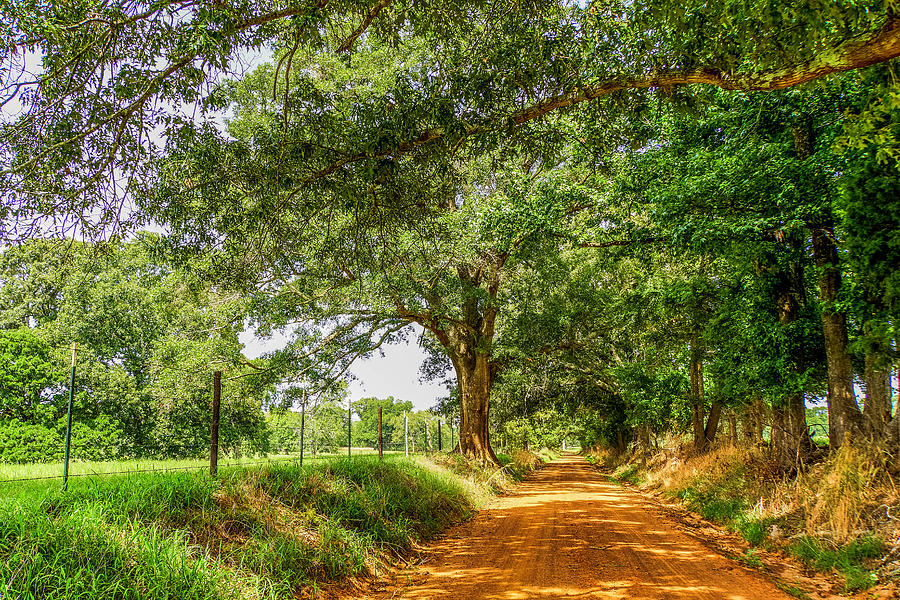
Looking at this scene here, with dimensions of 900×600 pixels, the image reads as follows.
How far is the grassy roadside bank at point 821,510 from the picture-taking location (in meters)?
5.59

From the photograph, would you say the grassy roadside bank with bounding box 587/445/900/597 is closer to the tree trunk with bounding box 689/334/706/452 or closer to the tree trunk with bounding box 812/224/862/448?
the tree trunk with bounding box 812/224/862/448

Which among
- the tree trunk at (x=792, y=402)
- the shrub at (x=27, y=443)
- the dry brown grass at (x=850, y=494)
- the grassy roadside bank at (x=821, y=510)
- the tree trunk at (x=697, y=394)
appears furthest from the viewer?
the shrub at (x=27, y=443)

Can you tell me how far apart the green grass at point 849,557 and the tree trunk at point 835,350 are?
105 inches

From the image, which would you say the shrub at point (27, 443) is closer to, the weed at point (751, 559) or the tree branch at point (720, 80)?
the tree branch at point (720, 80)

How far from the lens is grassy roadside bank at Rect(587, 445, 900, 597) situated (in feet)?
18.4

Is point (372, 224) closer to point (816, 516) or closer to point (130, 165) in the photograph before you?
point (130, 165)

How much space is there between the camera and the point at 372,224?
292 inches

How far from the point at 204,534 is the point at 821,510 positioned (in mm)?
7668

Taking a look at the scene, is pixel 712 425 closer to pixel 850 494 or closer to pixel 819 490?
pixel 819 490

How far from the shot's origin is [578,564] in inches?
247

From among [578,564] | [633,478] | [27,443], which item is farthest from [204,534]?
[27,443]

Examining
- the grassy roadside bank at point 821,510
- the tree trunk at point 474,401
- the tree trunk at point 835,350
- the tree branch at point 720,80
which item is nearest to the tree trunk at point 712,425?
the grassy roadside bank at point 821,510

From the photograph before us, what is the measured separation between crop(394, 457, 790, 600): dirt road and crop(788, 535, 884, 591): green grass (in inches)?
30.8

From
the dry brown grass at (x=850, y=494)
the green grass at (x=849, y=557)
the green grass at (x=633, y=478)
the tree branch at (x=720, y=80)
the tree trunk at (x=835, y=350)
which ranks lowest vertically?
the green grass at (x=633, y=478)
